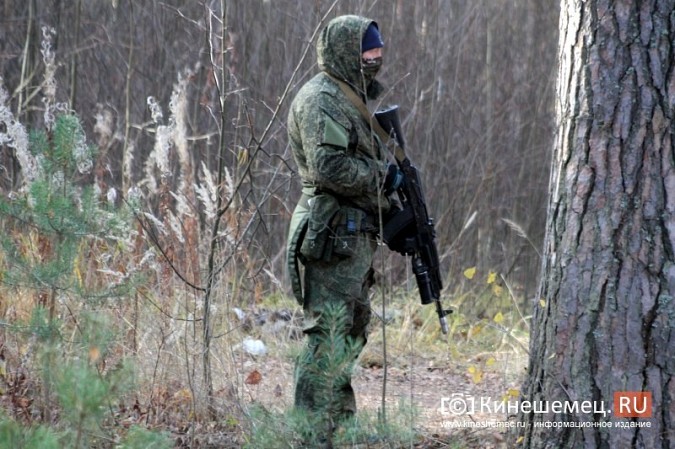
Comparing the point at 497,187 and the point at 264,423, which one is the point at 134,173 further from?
the point at 264,423

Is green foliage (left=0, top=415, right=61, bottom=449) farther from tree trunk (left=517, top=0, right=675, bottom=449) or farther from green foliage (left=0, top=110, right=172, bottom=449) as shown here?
tree trunk (left=517, top=0, right=675, bottom=449)

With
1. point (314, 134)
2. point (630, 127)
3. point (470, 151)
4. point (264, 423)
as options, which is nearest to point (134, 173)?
point (470, 151)

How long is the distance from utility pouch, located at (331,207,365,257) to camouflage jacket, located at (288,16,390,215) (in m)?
0.08

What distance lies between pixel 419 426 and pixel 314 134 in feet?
4.86

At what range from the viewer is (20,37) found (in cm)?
994

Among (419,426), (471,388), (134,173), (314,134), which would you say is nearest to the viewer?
(314,134)

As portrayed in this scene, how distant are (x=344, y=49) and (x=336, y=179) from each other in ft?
2.01

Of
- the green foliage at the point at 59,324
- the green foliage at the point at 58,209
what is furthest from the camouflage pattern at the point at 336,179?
the green foliage at the point at 58,209

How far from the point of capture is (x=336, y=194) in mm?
4555

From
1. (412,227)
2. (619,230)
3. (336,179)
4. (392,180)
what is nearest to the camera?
(619,230)

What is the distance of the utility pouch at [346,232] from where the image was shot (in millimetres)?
4492

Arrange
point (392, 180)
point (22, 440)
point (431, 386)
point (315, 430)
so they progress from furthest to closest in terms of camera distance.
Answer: point (431, 386)
point (392, 180)
point (315, 430)
point (22, 440)

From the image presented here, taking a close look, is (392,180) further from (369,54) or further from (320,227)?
(369,54)

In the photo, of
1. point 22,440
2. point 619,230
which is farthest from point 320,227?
point 22,440
